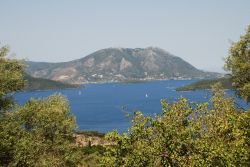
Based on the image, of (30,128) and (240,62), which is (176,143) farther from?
(30,128)

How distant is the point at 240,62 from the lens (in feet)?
182

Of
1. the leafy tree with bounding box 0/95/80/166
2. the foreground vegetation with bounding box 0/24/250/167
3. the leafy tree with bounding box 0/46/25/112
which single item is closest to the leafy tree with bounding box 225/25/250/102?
the foreground vegetation with bounding box 0/24/250/167

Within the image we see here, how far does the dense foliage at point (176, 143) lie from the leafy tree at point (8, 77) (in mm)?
21324

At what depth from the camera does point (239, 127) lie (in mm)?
29375

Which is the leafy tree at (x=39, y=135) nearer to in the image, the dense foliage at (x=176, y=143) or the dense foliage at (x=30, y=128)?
the dense foliage at (x=30, y=128)

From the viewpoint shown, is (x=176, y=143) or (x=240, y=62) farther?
(x=240, y=62)

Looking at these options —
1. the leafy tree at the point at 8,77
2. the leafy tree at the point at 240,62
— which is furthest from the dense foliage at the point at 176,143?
the leafy tree at the point at 240,62

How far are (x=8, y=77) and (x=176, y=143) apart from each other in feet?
92.8

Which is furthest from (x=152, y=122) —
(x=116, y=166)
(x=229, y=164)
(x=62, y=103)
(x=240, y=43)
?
(x=62, y=103)

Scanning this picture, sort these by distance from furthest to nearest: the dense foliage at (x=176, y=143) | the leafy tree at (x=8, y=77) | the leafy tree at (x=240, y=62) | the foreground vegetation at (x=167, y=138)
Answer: the leafy tree at (x=240, y=62) → the leafy tree at (x=8, y=77) → the foreground vegetation at (x=167, y=138) → the dense foliage at (x=176, y=143)

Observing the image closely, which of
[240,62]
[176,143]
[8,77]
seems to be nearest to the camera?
[176,143]

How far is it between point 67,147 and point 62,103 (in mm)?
13255

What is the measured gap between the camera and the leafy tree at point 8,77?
4720 cm

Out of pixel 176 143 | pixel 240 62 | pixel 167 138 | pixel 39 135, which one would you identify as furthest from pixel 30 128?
pixel 176 143
